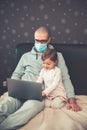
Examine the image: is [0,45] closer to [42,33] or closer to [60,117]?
[42,33]

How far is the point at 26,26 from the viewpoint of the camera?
2982mm

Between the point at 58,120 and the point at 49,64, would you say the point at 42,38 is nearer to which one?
the point at 49,64

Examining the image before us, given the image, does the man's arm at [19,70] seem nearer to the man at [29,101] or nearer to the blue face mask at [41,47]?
the man at [29,101]

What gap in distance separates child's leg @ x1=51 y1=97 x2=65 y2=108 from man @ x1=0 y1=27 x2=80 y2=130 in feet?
0.19

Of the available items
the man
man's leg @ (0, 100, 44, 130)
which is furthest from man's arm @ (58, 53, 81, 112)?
man's leg @ (0, 100, 44, 130)

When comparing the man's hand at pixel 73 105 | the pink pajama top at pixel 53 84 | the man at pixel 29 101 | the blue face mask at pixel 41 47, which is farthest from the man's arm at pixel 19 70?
the man's hand at pixel 73 105

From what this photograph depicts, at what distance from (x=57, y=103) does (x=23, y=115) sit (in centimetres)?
32

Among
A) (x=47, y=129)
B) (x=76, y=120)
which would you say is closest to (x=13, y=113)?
(x=47, y=129)

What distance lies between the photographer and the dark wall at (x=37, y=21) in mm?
2814

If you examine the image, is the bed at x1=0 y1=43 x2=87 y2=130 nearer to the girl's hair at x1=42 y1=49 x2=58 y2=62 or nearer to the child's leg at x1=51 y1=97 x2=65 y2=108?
the child's leg at x1=51 y1=97 x2=65 y2=108

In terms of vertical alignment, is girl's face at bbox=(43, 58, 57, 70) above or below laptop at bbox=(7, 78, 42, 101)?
above

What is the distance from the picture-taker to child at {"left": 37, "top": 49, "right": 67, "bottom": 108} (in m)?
2.23

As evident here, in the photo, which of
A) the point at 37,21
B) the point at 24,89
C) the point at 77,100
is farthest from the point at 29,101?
the point at 37,21

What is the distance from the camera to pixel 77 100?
2.38 metres
